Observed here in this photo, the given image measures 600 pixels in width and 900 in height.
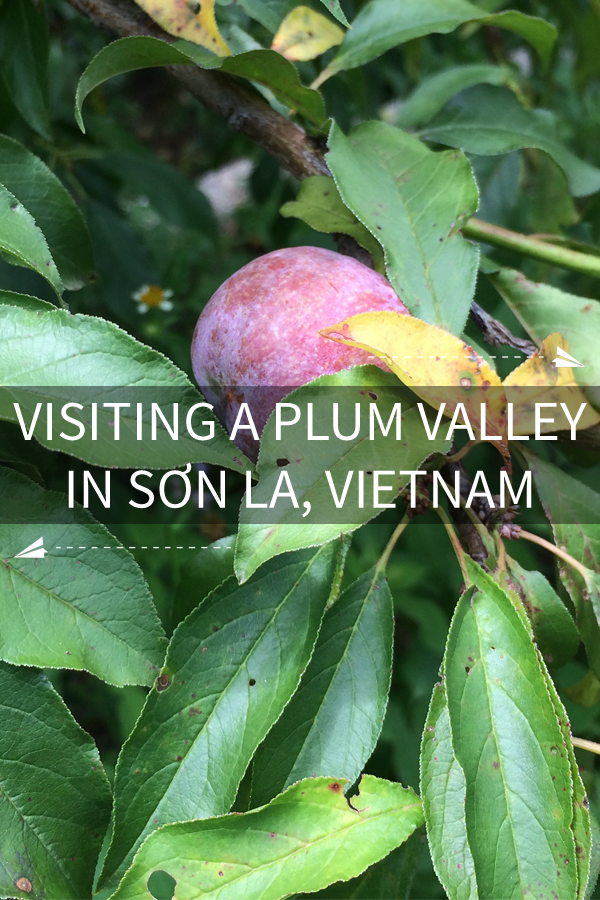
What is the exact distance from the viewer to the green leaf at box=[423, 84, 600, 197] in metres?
0.93

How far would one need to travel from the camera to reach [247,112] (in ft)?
2.71

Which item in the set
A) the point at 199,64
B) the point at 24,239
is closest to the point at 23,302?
the point at 24,239

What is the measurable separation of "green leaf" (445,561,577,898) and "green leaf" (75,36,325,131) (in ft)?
1.77

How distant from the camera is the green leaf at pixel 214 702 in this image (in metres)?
0.57

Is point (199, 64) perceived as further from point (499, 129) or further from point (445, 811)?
point (445, 811)

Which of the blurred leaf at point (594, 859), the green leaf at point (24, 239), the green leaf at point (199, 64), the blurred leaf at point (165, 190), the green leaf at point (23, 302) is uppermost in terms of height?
the blurred leaf at point (165, 190)

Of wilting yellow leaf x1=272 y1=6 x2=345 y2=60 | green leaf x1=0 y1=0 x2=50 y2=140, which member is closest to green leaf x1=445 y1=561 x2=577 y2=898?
wilting yellow leaf x1=272 y1=6 x2=345 y2=60

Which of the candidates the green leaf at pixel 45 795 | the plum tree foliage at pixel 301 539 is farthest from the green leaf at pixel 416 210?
the green leaf at pixel 45 795

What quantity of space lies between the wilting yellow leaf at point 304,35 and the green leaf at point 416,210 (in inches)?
5.4

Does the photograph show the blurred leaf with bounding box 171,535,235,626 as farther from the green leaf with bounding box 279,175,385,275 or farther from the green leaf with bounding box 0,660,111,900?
the green leaf with bounding box 279,175,385,275

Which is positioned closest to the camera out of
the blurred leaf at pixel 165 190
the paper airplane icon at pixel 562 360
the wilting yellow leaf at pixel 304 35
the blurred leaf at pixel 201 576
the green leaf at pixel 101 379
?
the green leaf at pixel 101 379

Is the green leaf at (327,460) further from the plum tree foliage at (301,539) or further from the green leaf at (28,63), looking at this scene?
the green leaf at (28,63)

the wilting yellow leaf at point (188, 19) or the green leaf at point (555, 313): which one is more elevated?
the wilting yellow leaf at point (188, 19)

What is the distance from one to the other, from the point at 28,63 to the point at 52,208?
12.0 inches
